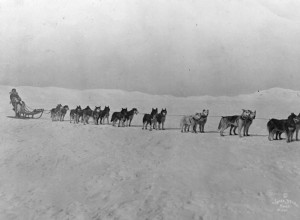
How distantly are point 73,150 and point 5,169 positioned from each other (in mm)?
2654

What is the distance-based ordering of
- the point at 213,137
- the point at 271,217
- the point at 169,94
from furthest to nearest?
the point at 169,94
the point at 213,137
the point at 271,217

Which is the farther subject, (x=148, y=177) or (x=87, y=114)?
(x=87, y=114)

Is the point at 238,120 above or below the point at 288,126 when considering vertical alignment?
above

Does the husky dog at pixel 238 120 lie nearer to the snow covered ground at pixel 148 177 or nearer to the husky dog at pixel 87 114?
the snow covered ground at pixel 148 177

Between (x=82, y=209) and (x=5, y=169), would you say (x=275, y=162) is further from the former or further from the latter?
(x=5, y=169)

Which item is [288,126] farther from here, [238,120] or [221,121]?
[221,121]

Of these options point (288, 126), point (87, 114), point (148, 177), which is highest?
point (87, 114)

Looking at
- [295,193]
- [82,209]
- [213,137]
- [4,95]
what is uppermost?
[4,95]

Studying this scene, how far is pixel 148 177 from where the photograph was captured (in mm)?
9578

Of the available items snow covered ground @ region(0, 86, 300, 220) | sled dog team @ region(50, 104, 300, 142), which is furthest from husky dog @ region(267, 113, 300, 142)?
snow covered ground @ region(0, 86, 300, 220)

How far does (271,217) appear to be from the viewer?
7.25m

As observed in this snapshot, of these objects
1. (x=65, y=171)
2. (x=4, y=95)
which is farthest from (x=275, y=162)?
(x=4, y=95)

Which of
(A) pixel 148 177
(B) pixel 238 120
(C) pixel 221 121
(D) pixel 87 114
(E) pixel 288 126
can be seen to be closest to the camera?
Result: (A) pixel 148 177

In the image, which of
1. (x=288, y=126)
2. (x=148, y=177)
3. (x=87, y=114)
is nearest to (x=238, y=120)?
(x=288, y=126)
